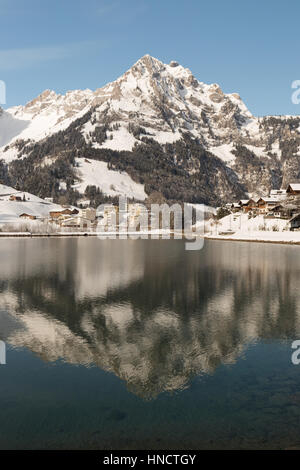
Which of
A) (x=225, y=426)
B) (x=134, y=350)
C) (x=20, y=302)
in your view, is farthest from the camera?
(x=20, y=302)

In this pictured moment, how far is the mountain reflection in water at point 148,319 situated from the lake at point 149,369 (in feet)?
0.25

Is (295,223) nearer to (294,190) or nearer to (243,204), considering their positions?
(294,190)

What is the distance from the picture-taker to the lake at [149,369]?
11.7 metres

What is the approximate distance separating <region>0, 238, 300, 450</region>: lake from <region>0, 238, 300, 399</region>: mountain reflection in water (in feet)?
0.25

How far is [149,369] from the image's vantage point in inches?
656

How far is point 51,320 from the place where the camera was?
959 inches

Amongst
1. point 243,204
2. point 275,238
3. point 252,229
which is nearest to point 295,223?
point 252,229

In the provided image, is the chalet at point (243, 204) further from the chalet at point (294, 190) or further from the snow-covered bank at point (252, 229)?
the chalet at point (294, 190)

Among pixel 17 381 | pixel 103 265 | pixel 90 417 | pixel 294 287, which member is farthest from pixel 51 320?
pixel 103 265

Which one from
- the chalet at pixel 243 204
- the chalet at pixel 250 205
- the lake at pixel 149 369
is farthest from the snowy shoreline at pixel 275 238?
the lake at pixel 149 369

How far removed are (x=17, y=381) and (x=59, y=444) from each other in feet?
17.6

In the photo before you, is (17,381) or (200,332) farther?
(200,332)

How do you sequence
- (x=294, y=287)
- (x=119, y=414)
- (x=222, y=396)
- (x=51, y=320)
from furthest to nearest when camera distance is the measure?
(x=294, y=287), (x=51, y=320), (x=222, y=396), (x=119, y=414)

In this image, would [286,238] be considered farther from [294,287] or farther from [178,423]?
[178,423]
